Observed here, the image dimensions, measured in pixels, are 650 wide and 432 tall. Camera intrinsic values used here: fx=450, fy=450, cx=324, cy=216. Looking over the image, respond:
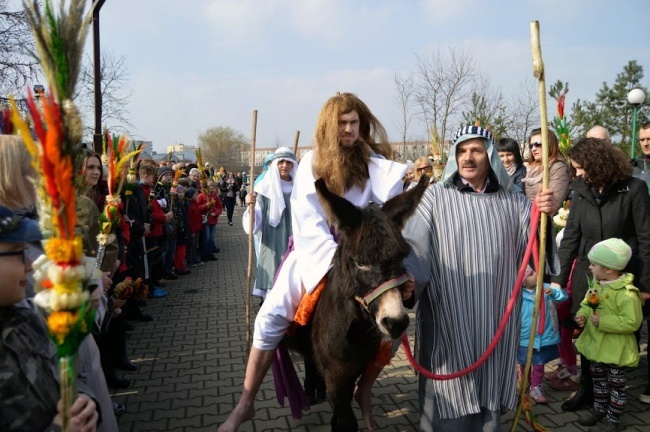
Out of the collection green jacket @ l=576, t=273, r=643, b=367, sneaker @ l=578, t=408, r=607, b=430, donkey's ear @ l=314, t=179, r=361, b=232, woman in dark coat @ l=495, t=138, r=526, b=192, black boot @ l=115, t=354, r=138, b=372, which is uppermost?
woman in dark coat @ l=495, t=138, r=526, b=192

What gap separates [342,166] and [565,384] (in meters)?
3.34

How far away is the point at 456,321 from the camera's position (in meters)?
2.75

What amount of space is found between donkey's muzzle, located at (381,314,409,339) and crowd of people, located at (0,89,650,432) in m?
0.29

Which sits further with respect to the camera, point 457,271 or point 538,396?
point 538,396

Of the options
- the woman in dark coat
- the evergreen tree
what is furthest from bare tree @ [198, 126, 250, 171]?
the woman in dark coat

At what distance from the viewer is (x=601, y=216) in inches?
159

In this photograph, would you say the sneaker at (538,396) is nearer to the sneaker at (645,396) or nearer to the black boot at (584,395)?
the black boot at (584,395)

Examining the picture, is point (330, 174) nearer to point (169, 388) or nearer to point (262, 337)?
point (262, 337)

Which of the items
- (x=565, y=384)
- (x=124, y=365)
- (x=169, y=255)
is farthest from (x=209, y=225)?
(x=565, y=384)

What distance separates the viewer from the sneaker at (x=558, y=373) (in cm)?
461

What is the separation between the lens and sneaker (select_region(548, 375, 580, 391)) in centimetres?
455

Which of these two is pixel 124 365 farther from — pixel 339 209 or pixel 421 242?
pixel 421 242

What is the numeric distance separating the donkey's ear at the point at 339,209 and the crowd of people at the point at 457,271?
0.14m

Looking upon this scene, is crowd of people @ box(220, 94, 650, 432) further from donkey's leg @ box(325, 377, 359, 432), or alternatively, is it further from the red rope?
donkey's leg @ box(325, 377, 359, 432)
